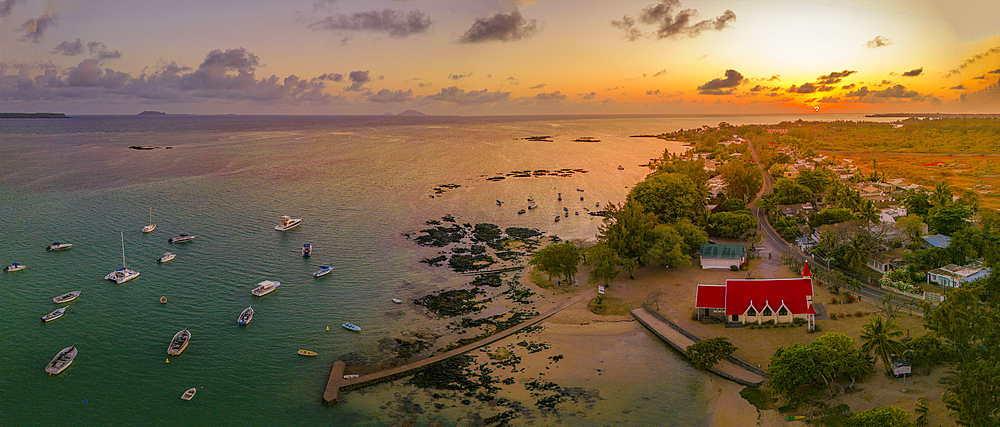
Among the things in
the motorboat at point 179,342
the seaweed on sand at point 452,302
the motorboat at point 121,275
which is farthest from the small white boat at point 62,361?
the seaweed on sand at point 452,302

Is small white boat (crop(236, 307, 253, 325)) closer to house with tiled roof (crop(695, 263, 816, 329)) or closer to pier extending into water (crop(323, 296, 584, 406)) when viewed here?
pier extending into water (crop(323, 296, 584, 406))

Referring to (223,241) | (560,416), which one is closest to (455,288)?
(560,416)

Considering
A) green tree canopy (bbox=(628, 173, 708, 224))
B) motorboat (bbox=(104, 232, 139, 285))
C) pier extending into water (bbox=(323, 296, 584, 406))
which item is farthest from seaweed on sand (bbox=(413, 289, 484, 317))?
motorboat (bbox=(104, 232, 139, 285))

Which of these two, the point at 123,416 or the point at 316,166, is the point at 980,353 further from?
the point at 316,166

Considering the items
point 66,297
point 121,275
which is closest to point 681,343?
point 121,275

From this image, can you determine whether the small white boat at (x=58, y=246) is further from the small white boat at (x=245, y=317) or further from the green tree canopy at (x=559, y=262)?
the green tree canopy at (x=559, y=262)

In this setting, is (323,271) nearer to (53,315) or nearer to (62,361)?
(53,315)
